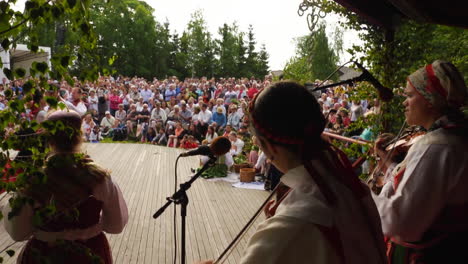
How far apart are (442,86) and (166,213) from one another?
4.81 m

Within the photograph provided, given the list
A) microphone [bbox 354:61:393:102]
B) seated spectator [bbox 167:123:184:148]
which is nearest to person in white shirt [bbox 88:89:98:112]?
seated spectator [bbox 167:123:184:148]

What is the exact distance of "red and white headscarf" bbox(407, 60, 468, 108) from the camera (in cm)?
182

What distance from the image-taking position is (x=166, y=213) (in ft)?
19.5

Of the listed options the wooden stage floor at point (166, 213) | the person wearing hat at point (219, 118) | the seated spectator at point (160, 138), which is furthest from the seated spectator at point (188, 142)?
the wooden stage floor at point (166, 213)

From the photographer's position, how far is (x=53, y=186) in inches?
69.0

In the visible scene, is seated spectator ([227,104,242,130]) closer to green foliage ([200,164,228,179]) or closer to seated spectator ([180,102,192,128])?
seated spectator ([180,102,192,128])

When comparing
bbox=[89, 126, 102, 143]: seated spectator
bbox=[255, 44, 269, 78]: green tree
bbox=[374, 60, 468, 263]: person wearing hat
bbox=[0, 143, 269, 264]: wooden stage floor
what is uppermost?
bbox=[255, 44, 269, 78]: green tree

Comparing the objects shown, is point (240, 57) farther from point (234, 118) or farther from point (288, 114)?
point (288, 114)

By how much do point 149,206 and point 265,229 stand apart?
5.63m

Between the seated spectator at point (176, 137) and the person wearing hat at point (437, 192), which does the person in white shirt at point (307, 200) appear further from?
the seated spectator at point (176, 137)

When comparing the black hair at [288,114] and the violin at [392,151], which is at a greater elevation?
the black hair at [288,114]

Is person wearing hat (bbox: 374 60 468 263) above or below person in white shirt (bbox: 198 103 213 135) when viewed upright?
above

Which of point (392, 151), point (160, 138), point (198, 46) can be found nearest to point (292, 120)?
point (392, 151)

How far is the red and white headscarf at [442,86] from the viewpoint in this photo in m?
1.82
